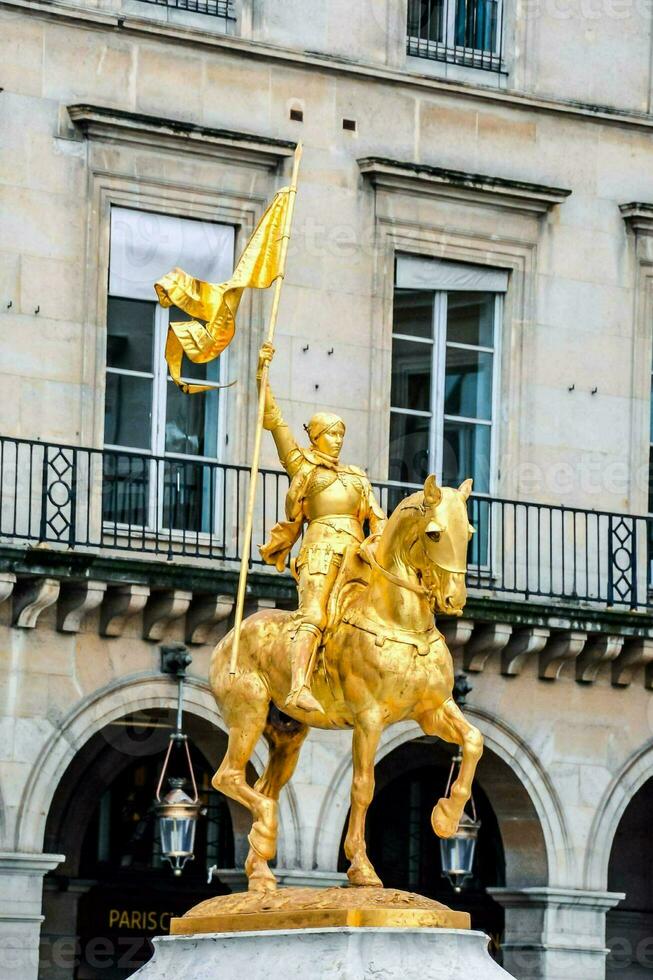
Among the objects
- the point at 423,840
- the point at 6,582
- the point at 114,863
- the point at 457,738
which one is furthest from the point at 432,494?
the point at 423,840

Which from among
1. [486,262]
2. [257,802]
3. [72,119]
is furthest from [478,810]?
[257,802]

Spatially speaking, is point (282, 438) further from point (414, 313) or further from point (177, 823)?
point (414, 313)

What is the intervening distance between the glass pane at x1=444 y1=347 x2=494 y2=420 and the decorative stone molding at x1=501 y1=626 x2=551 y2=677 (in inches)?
75.8

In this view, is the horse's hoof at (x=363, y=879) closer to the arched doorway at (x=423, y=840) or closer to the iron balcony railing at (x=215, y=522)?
the iron balcony railing at (x=215, y=522)

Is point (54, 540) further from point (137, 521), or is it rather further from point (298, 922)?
point (298, 922)

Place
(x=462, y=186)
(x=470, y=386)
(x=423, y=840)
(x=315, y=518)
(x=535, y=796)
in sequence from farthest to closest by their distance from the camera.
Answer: (x=423, y=840)
(x=470, y=386)
(x=462, y=186)
(x=535, y=796)
(x=315, y=518)

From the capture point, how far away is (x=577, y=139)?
27.7 m

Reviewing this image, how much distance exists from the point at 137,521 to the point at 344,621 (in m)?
8.08

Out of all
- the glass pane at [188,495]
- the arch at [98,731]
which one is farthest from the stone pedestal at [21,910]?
the glass pane at [188,495]

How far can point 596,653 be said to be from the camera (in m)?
26.4

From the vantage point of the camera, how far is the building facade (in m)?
24.7

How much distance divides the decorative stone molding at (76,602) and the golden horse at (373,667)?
6533mm

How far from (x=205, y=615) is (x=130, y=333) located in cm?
235

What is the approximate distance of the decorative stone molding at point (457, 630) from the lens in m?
25.6
